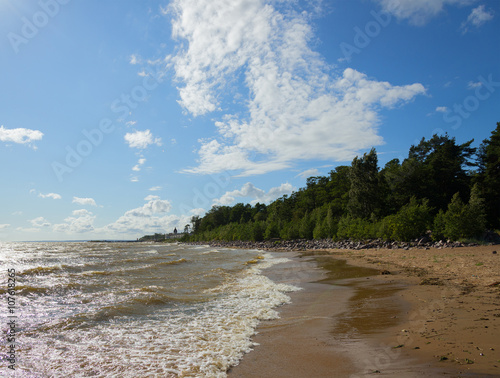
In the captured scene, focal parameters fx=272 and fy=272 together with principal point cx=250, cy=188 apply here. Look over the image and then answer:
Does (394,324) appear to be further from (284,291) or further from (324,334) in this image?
(284,291)

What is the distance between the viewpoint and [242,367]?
4930 mm

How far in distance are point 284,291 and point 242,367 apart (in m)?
7.58

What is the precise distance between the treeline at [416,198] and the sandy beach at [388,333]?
20.2 meters

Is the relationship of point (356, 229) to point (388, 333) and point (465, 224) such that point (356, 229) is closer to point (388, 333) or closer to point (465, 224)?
point (465, 224)

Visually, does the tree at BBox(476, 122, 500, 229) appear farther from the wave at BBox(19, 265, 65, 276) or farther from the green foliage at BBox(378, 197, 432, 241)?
the wave at BBox(19, 265, 65, 276)

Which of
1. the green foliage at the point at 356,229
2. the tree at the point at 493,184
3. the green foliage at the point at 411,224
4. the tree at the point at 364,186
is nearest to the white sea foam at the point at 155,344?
the green foliage at the point at 411,224

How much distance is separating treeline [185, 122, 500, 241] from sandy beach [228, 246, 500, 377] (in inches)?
794

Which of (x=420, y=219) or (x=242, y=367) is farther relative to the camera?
(x=420, y=219)

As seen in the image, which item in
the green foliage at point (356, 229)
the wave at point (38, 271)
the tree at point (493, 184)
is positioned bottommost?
the wave at point (38, 271)

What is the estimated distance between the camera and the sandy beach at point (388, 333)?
14.7 feet

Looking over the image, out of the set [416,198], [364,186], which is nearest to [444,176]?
[416,198]

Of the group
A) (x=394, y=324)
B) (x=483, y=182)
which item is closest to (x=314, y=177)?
(x=483, y=182)

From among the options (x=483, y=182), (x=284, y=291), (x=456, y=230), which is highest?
(x=483, y=182)

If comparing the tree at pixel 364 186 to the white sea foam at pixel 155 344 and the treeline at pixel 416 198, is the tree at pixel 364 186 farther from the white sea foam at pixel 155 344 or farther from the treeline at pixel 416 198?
the white sea foam at pixel 155 344
